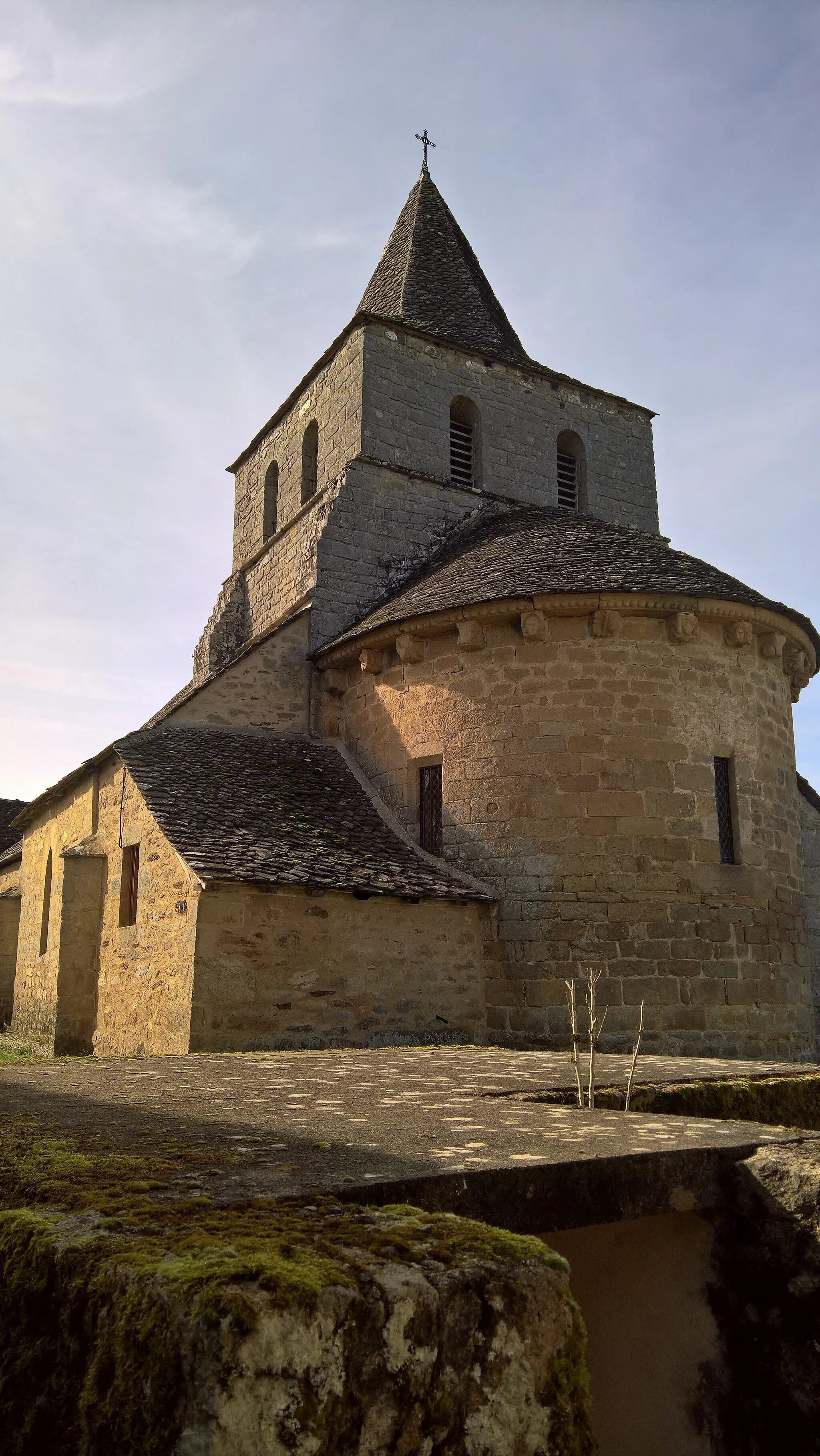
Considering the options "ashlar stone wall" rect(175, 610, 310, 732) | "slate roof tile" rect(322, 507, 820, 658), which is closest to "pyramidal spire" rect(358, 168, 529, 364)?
"slate roof tile" rect(322, 507, 820, 658)

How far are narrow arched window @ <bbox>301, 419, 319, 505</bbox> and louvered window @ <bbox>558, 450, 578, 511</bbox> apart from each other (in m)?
4.43

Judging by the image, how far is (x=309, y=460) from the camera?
60.2 ft

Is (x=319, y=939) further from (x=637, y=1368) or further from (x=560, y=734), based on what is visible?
(x=637, y=1368)

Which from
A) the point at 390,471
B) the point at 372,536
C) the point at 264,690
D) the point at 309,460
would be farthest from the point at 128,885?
the point at 309,460

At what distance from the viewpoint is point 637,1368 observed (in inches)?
131

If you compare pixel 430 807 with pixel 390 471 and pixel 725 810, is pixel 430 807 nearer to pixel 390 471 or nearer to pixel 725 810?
pixel 725 810

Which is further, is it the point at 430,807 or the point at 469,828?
the point at 430,807

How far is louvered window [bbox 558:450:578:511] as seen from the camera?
1839 cm

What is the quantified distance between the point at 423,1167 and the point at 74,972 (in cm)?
1045

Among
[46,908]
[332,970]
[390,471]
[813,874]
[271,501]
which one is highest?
[271,501]

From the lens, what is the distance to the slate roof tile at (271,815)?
9.74 meters

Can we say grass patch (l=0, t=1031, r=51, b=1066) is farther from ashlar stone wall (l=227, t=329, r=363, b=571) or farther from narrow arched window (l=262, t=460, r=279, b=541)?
narrow arched window (l=262, t=460, r=279, b=541)

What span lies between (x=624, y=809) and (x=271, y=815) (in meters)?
3.79

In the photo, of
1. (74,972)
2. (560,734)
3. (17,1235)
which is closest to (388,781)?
(560,734)
